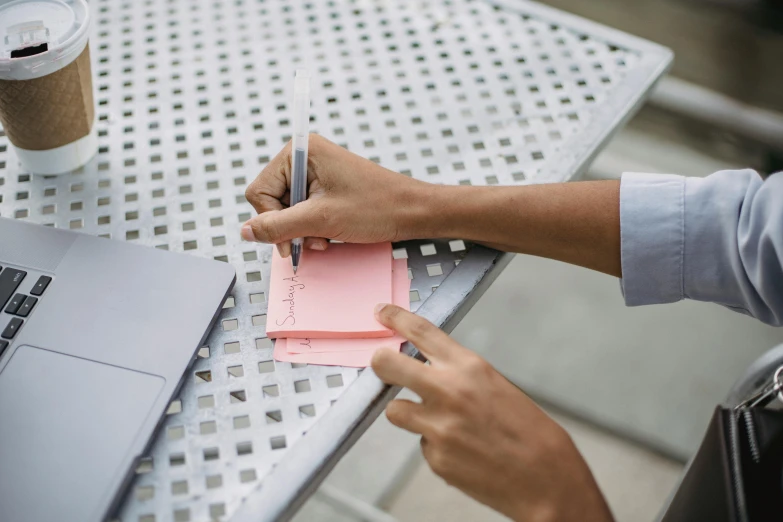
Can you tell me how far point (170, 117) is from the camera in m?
0.82

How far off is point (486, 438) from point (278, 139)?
39cm

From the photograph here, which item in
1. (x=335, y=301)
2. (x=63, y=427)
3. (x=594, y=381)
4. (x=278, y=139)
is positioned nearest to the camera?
(x=63, y=427)

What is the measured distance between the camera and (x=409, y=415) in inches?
23.5

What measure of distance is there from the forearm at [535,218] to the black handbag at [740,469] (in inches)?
7.3

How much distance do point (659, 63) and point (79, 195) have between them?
2.16 ft

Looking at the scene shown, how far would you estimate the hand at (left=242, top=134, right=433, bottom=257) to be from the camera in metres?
0.67

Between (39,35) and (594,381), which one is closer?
(39,35)

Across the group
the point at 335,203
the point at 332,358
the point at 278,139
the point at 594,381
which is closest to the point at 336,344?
the point at 332,358

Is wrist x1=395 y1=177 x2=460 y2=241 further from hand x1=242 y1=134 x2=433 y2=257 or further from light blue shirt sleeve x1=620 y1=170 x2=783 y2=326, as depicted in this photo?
light blue shirt sleeve x1=620 y1=170 x2=783 y2=326

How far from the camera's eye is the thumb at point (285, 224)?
26.0 inches

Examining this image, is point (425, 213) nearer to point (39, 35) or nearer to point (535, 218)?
point (535, 218)

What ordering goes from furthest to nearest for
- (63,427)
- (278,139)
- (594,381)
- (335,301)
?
(594,381), (278,139), (335,301), (63,427)

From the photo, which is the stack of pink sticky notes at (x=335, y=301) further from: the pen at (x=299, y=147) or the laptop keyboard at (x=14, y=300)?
the laptop keyboard at (x=14, y=300)

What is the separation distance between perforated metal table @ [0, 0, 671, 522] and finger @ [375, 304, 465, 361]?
28 millimetres
